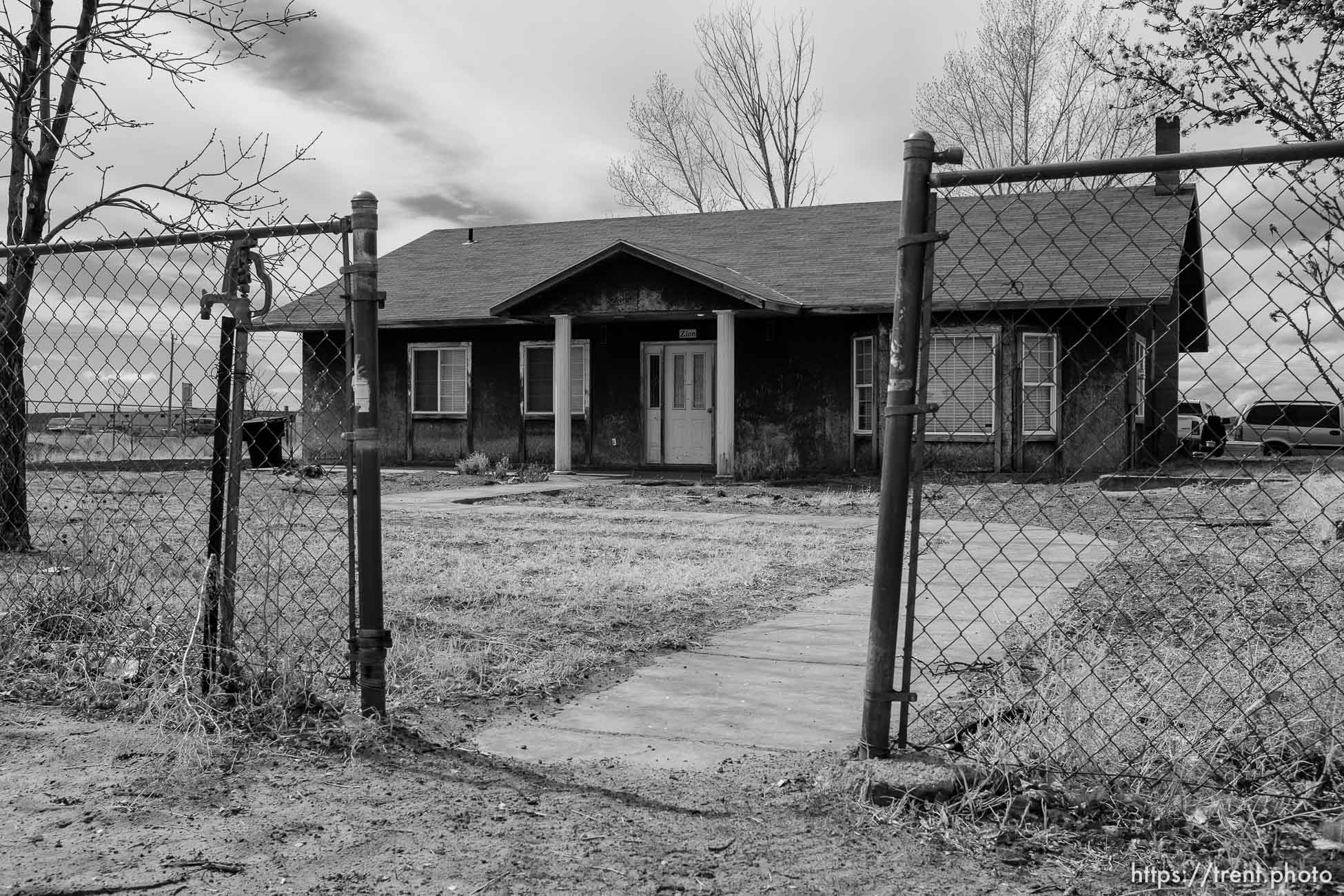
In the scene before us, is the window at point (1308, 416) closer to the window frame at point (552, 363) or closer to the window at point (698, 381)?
the window at point (698, 381)

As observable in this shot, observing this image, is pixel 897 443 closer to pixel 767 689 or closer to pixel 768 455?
pixel 767 689

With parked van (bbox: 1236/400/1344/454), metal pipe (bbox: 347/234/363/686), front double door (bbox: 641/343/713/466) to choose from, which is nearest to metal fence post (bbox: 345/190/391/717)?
metal pipe (bbox: 347/234/363/686)

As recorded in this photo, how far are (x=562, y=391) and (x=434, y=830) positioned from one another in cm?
1615

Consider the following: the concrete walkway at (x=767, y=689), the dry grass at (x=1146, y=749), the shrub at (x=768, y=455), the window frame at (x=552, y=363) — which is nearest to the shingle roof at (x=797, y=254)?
the window frame at (x=552, y=363)

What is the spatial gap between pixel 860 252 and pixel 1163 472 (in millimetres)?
6570

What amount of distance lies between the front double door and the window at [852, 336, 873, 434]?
8.80ft

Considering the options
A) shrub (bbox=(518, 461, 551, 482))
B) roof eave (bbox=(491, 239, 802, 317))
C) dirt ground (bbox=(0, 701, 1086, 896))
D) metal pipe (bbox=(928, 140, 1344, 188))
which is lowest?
dirt ground (bbox=(0, 701, 1086, 896))

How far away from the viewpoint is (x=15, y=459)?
7668mm

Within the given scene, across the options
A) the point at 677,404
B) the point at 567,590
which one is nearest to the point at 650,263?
the point at 677,404

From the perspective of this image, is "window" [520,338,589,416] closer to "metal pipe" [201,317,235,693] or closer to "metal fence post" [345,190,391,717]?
"metal pipe" [201,317,235,693]

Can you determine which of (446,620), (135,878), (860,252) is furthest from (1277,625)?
(860,252)

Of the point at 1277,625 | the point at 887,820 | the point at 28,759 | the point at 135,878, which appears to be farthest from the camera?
the point at 1277,625

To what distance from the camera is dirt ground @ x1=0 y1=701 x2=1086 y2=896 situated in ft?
9.02

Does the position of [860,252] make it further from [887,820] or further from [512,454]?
[887,820]
